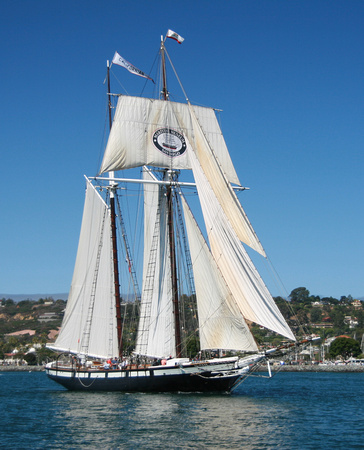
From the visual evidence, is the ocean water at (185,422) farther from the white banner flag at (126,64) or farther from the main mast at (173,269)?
the white banner flag at (126,64)

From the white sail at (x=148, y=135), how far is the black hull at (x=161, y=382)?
1735 centimetres

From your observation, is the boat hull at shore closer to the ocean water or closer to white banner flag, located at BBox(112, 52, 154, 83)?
the ocean water

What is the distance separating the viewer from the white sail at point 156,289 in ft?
155

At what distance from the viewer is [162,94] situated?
53062 millimetres

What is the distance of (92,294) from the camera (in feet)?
170

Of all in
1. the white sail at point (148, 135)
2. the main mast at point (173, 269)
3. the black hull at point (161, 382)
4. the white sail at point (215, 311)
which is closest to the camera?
the white sail at point (215, 311)

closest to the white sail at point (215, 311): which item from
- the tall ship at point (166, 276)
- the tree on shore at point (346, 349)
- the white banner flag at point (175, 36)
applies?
the tall ship at point (166, 276)

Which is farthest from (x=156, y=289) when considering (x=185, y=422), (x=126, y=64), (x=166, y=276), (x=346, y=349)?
(x=346, y=349)

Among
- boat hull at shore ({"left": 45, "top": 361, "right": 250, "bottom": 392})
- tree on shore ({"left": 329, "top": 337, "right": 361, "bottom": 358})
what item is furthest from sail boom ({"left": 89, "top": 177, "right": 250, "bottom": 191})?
tree on shore ({"left": 329, "top": 337, "right": 361, "bottom": 358})

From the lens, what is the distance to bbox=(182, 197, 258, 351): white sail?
3959 cm

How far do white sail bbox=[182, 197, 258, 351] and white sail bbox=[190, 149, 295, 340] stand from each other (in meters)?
0.55

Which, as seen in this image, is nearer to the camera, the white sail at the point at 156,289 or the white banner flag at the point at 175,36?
the white sail at the point at 156,289

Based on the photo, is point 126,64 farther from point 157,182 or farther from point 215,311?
point 215,311

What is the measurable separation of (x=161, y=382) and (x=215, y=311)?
7108 millimetres
